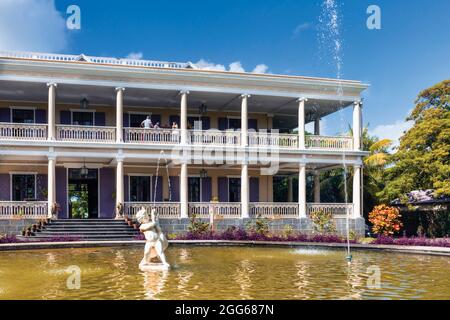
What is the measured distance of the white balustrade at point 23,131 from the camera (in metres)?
23.4

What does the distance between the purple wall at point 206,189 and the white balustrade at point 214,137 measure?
364 cm

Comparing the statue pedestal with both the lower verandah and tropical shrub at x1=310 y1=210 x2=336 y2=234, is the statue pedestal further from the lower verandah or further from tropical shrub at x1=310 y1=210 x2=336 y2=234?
tropical shrub at x1=310 y1=210 x2=336 y2=234

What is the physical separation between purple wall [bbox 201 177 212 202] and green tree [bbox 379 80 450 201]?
349 inches

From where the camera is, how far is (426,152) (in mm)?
Result: 25203

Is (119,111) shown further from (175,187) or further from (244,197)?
(244,197)

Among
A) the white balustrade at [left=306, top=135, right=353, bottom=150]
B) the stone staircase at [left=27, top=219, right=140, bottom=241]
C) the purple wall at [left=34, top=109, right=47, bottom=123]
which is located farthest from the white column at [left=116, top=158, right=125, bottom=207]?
the white balustrade at [left=306, top=135, right=353, bottom=150]

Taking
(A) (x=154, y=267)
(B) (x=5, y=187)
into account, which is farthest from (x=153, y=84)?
(A) (x=154, y=267)

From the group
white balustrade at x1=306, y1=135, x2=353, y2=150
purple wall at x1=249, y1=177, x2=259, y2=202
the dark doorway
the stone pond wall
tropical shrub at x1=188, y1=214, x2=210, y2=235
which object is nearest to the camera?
the stone pond wall

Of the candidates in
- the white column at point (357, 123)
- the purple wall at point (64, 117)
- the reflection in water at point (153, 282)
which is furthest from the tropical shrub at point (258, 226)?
the reflection in water at point (153, 282)

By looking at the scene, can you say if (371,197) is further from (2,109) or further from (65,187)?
(2,109)

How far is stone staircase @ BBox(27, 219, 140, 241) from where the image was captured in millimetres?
21109

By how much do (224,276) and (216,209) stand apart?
1394 centimetres

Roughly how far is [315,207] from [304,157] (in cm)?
255

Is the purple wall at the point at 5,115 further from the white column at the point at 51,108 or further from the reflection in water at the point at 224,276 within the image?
the reflection in water at the point at 224,276
